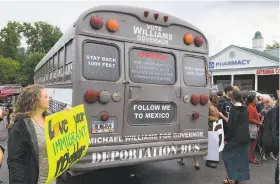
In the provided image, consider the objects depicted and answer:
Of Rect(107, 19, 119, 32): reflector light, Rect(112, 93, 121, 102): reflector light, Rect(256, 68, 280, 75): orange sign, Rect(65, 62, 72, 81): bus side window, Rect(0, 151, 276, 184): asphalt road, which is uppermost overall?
Rect(256, 68, 280, 75): orange sign

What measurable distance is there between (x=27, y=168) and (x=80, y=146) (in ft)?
1.67

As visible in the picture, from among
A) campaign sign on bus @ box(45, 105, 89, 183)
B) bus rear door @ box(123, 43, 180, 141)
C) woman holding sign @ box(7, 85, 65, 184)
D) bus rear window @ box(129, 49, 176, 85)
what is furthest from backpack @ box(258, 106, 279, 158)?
woman holding sign @ box(7, 85, 65, 184)

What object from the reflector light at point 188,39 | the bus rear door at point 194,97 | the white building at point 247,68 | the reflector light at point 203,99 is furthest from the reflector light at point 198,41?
the white building at point 247,68

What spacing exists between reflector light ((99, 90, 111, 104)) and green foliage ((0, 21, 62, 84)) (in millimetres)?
36336

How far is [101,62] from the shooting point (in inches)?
171

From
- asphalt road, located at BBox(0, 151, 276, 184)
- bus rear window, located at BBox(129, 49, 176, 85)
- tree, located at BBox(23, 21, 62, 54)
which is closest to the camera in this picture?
bus rear window, located at BBox(129, 49, 176, 85)

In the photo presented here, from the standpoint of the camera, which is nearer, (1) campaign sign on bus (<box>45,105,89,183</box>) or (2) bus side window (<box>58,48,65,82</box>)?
(1) campaign sign on bus (<box>45,105,89,183</box>)

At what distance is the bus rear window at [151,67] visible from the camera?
4.59 meters

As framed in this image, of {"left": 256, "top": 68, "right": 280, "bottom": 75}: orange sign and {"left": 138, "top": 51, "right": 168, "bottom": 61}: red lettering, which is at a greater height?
{"left": 256, "top": 68, "right": 280, "bottom": 75}: orange sign

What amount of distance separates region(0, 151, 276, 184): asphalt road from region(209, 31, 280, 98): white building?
18.9 m

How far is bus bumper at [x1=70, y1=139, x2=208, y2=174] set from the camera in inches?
160

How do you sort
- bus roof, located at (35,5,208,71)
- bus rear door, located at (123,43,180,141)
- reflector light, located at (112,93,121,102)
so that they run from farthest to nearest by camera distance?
bus rear door, located at (123,43,180,141) < reflector light, located at (112,93,121,102) < bus roof, located at (35,5,208,71)

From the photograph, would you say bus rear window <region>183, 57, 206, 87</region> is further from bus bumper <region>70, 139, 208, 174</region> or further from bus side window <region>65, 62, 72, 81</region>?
bus side window <region>65, 62, 72, 81</region>

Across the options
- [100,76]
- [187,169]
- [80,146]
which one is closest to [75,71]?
[100,76]
